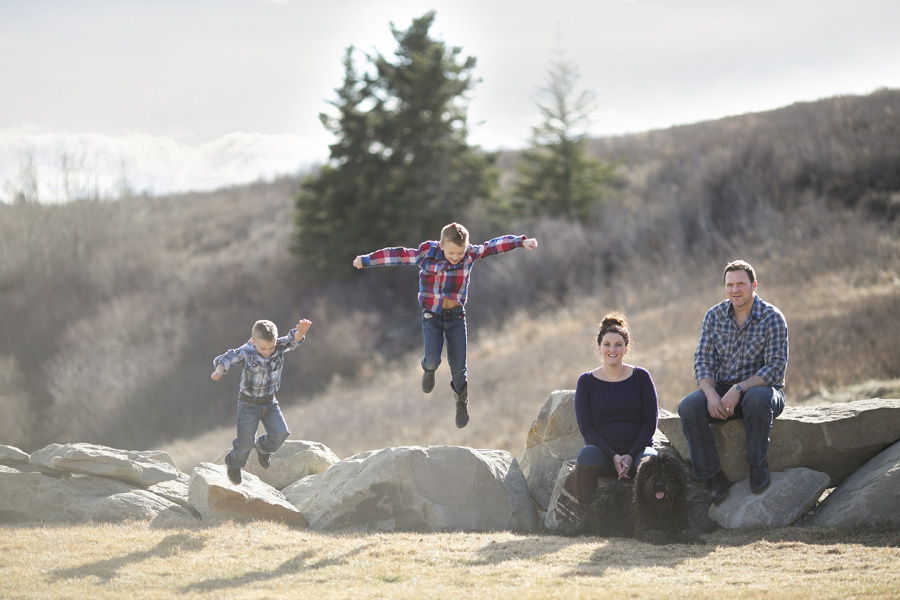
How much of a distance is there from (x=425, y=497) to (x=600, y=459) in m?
2.14

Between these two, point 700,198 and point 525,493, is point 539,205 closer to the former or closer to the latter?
point 700,198

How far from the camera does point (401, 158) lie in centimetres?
3319

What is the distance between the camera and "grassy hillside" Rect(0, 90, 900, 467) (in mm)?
22094

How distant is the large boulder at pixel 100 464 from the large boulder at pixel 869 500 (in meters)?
7.36

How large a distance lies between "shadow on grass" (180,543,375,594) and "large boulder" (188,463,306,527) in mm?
1597

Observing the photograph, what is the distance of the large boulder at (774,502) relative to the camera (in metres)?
7.96

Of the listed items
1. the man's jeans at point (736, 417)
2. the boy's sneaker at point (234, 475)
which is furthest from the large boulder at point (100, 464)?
the man's jeans at point (736, 417)

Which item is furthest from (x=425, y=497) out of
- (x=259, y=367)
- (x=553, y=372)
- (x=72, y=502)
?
(x=553, y=372)

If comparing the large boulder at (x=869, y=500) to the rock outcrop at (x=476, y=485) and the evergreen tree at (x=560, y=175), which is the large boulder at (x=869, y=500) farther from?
the evergreen tree at (x=560, y=175)

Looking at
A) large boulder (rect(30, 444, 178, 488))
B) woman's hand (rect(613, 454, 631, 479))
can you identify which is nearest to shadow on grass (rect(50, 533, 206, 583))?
large boulder (rect(30, 444, 178, 488))

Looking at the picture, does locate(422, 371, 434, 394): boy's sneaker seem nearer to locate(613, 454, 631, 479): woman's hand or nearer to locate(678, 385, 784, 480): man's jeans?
locate(613, 454, 631, 479): woman's hand

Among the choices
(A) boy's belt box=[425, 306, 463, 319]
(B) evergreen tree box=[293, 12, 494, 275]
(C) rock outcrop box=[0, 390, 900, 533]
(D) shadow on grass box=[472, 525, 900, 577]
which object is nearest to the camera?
(D) shadow on grass box=[472, 525, 900, 577]

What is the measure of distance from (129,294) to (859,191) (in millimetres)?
32794

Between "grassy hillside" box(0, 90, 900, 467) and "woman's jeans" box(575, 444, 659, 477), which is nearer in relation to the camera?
"woman's jeans" box(575, 444, 659, 477)
